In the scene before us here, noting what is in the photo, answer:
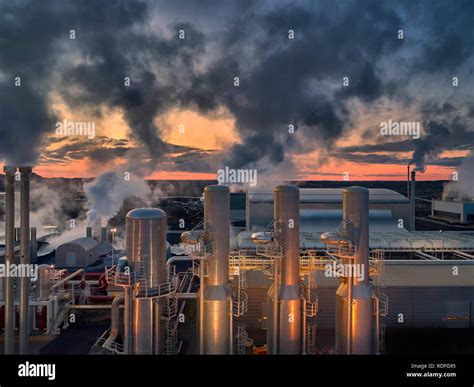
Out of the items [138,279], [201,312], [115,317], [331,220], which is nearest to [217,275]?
[201,312]

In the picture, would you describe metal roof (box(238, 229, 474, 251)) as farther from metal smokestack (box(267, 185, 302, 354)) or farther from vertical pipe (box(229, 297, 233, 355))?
vertical pipe (box(229, 297, 233, 355))

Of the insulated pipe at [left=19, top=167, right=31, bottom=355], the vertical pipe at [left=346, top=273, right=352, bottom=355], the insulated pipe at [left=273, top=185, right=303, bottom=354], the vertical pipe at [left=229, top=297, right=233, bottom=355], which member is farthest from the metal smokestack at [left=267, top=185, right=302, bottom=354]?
the insulated pipe at [left=19, top=167, right=31, bottom=355]

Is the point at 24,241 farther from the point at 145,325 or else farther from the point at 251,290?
the point at 251,290

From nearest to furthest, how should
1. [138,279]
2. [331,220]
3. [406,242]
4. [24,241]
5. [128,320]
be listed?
[138,279] → [128,320] → [24,241] → [406,242] → [331,220]

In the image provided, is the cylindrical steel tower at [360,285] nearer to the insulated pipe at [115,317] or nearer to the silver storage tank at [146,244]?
the silver storage tank at [146,244]

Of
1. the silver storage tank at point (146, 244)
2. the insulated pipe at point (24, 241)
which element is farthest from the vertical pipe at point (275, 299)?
the insulated pipe at point (24, 241)

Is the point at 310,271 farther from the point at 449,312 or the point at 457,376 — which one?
the point at 449,312

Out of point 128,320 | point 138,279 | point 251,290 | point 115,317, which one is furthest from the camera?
point 251,290

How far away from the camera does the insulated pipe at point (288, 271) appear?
35.5 ft

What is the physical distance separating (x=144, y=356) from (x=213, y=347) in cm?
191

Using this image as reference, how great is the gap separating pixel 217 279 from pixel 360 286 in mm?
4157

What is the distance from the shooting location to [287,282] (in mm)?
10977

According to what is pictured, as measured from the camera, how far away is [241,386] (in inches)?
349

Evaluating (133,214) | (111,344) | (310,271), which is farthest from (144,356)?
(310,271)
